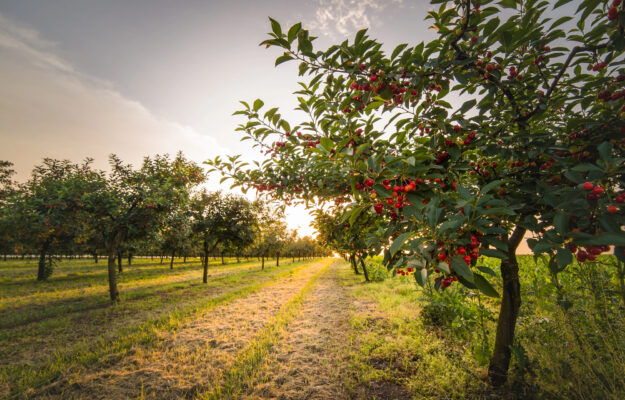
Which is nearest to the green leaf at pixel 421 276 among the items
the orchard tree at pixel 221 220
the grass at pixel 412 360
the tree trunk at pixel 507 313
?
the tree trunk at pixel 507 313

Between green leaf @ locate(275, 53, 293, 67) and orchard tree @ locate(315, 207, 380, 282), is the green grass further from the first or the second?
green leaf @ locate(275, 53, 293, 67)

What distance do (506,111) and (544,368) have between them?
3036 millimetres

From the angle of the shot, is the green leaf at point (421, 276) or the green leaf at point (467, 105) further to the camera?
the green leaf at point (467, 105)

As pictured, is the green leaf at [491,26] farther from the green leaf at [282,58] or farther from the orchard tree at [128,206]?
the orchard tree at [128,206]

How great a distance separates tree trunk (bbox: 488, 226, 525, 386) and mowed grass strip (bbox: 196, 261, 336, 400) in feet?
11.0

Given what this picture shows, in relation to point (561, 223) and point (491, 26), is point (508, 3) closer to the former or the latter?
point (491, 26)

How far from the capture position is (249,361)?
3.91 m

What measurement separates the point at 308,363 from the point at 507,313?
121 inches

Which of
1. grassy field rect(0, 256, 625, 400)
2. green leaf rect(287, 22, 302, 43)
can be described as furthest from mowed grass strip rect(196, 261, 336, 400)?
green leaf rect(287, 22, 302, 43)

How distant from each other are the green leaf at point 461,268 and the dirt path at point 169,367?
150 inches

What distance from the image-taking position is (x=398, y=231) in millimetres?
1992

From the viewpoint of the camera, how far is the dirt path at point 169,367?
3242mm

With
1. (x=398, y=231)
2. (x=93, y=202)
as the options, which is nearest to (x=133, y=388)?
(x=398, y=231)

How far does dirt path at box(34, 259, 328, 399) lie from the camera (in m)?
3.24
